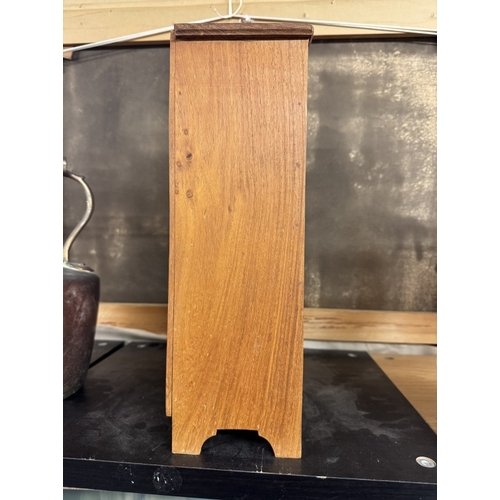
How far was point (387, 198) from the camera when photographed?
146 cm

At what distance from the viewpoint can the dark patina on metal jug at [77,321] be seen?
40.3 inches

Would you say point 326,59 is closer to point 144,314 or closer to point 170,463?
point 144,314

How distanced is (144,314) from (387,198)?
3.28 feet

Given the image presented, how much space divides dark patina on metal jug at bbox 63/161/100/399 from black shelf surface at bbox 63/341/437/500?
6 cm

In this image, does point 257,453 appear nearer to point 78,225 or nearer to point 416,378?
point 416,378

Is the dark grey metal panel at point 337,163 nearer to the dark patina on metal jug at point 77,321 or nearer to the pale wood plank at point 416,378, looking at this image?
the pale wood plank at point 416,378

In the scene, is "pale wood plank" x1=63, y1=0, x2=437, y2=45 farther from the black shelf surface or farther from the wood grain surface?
the black shelf surface

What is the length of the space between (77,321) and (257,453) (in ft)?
1.85

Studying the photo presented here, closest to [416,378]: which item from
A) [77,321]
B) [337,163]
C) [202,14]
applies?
[337,163]

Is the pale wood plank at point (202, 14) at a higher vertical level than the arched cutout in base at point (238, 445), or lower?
higher

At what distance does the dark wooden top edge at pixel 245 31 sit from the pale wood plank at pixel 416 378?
85 centimetres

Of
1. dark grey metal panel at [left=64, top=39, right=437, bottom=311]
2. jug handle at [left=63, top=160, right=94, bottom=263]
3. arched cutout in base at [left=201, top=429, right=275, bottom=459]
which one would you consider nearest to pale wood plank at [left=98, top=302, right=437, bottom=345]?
dark grey metal panel at [left=64, top=39, right=437, bottom=311]

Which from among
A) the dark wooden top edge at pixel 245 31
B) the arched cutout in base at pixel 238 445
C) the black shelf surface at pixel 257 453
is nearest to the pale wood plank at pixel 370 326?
the black shelf surface at pixel 257 453

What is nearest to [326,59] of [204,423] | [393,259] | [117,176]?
[393,259]
